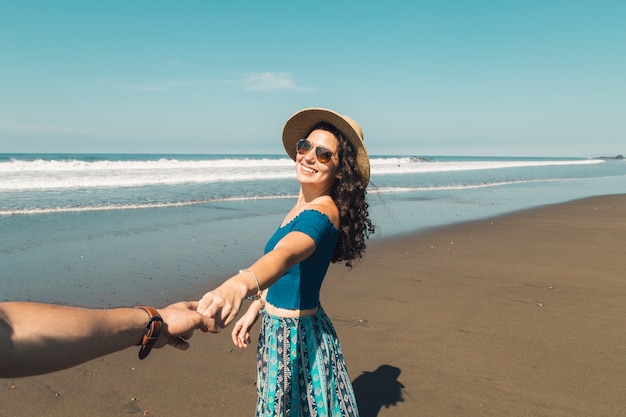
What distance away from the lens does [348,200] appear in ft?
7.59

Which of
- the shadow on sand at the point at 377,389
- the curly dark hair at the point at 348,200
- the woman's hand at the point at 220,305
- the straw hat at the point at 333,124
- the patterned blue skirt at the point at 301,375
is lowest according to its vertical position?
the shadow on sand at the point at 377,389

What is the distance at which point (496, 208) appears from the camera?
580 inches

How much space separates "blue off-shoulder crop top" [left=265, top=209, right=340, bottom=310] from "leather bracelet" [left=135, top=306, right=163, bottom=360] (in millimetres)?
800

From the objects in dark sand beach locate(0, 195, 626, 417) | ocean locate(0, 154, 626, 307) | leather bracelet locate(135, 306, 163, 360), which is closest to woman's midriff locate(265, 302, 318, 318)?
leather bracelet locate(135, 306, 163, 360)

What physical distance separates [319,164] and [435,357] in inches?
108

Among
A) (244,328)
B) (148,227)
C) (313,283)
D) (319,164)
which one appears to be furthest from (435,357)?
(148,227)

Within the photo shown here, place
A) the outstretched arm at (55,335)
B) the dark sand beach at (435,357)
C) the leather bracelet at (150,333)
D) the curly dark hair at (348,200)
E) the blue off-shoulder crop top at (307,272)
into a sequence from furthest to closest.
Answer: the dark sand beach at (435,357), the curly dark hair at (348,200), the blue off-shoulder crop top at (307,272), the leather bracelet at (150,333), the outstretched arm at (55,335)

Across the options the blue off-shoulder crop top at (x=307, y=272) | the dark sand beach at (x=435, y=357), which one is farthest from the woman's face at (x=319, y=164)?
the dark sand beach at (x=435, y=357)

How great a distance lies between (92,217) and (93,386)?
8.84 meters

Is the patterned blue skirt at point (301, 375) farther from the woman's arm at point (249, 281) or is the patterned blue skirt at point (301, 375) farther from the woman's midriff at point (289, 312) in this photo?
the woman's arm at point (249, 281)

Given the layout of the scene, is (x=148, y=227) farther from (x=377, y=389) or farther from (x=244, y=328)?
(x=244, y=328)

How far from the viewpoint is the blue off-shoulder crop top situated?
80.8 inches

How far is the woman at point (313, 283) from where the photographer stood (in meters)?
2.08

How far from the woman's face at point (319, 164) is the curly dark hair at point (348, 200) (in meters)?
0.03
